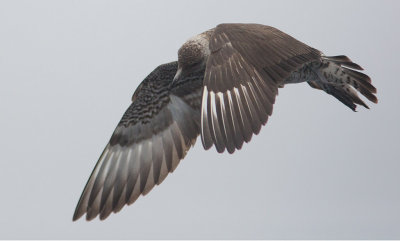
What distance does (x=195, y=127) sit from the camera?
8.23 meters

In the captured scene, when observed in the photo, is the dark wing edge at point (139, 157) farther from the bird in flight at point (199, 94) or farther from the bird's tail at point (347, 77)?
the bird's tail at point (347, 77)

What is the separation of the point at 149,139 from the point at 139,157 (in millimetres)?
234

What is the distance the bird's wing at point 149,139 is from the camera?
8.04 m

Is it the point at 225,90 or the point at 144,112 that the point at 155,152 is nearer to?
the point at 144,112

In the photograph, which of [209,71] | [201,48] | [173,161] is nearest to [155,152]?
[173,161]

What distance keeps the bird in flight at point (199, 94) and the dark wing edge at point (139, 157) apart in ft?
0.03

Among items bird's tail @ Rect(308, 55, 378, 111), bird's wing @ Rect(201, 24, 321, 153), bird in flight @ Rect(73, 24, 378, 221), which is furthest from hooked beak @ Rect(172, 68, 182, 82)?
bird's tail @ Rect(308, 55, 378, 111)

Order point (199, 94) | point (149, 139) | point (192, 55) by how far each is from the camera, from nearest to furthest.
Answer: point (192, 55) → point (199, 94) → point (149, 139)

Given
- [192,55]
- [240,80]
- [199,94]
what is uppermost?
[192,55]

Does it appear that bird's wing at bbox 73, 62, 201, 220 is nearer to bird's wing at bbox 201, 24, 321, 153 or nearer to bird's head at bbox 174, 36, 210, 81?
bird's head at bbox 174, 36, 210, 81

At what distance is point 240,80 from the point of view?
6.55 m

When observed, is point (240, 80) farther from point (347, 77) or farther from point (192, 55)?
point (347, 77)

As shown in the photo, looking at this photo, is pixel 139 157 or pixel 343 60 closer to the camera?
pixel 343 60

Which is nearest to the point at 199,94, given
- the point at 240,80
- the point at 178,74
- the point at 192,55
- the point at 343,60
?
the point at 178,74
